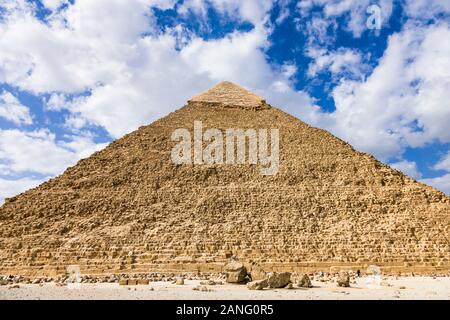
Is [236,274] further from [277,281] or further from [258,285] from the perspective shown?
[258,285]

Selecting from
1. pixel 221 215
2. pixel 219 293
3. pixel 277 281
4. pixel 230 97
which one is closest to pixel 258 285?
pixel 277 281

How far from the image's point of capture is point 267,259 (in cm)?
2466

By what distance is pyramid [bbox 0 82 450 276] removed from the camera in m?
24.8

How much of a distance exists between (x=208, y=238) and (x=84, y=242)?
6.24 metres

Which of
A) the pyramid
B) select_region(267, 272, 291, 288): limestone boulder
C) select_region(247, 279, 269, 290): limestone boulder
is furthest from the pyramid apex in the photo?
select_region(247, 279, 269, 290): limestone boulder

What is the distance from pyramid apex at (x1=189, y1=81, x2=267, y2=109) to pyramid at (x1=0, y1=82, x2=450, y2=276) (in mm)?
4947

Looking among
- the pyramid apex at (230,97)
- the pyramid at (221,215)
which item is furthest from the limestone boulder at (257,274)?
the pyramid apex at (230,97)

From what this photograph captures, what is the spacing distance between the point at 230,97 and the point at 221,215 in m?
15.9

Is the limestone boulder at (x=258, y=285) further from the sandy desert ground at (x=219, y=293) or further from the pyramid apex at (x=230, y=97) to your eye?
the pyramid apex at (x=230, y=97)
